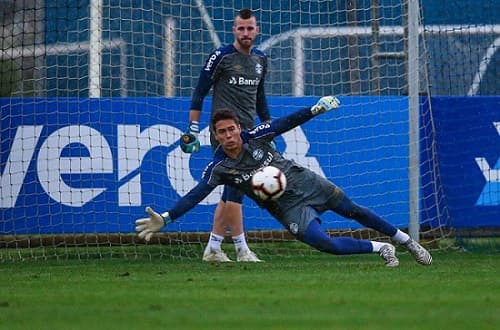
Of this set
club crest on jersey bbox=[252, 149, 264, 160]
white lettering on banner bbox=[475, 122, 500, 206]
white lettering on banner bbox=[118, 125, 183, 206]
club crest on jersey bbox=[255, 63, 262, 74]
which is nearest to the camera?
club crest on jersey bbox=[252, 149, 264, 160]

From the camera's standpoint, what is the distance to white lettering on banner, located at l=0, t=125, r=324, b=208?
43.4ft

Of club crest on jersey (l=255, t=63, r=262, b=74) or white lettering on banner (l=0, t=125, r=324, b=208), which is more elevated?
club crest on jersey (l=255, t=63, r=262, b=74)

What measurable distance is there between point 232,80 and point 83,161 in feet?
7.58

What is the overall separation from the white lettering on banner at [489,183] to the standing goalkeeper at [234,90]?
305 cm

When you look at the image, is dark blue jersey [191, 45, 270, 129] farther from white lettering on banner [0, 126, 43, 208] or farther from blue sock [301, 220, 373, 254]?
white lettering on banner [0, 126, 43, 208]

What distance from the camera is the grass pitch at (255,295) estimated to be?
677 cm

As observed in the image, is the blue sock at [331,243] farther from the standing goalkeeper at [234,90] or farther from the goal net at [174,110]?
the goal net at [174,110]

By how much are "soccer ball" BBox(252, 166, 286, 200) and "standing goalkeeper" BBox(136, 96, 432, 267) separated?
18 cm

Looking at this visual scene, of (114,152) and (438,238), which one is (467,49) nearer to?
(438,238)

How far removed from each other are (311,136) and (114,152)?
2160mm

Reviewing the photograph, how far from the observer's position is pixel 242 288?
887 cm

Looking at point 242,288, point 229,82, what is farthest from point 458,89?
point 242,288

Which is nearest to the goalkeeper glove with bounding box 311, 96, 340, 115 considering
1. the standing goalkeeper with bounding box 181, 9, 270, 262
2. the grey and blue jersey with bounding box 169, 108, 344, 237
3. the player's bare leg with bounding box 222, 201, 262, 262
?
the grey and blue jersey with bounding box 169, 108, 344, 237

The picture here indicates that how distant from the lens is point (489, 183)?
1388cm
